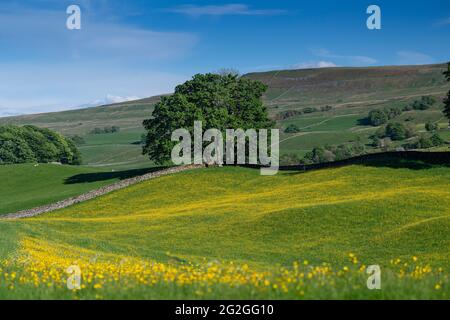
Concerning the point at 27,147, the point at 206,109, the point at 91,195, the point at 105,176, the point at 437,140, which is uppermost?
the point at 206,109

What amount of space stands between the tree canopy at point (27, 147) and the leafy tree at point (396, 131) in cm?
9896

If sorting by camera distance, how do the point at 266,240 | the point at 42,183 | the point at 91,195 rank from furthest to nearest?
the point at 42,183, the point at 91,195, the point at 266,240

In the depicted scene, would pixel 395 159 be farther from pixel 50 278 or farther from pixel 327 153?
pixel 327 153

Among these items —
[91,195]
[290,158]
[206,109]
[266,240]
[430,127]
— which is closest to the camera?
[266,240]

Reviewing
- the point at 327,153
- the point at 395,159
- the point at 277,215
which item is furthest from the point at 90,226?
the point at 327,153

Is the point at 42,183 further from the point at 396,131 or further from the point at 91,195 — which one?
the point at 396,131

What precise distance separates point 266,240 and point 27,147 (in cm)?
11720

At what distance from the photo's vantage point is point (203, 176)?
79.7 meters

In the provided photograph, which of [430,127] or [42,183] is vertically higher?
[430,127]

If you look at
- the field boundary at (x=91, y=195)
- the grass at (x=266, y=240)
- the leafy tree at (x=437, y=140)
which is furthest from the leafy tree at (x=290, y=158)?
the grass at (x=266, y=240)

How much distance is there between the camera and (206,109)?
291 ft

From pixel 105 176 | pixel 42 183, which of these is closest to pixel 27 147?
pixel 42 183

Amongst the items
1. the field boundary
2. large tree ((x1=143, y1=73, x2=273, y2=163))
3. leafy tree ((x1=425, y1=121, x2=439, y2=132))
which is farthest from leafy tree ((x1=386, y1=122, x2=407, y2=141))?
the field boundary

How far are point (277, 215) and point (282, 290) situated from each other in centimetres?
3351
